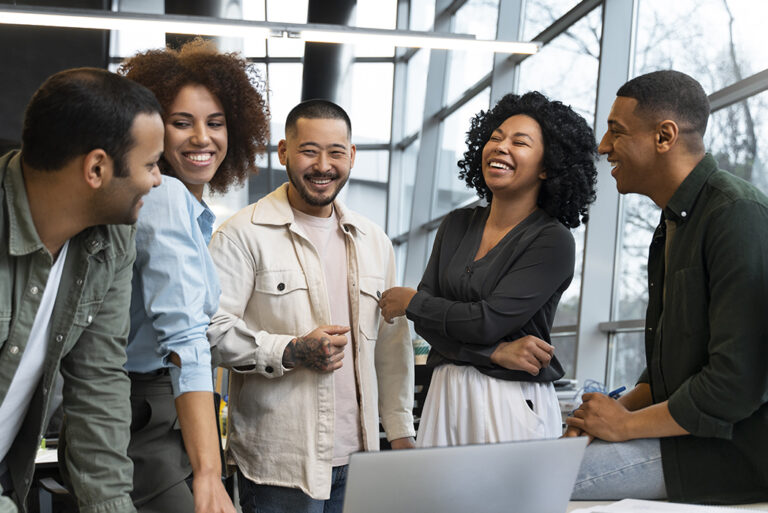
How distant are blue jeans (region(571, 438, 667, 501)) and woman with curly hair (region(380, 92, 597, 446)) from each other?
361 millimetres

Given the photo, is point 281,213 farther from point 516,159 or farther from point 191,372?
point 191,372

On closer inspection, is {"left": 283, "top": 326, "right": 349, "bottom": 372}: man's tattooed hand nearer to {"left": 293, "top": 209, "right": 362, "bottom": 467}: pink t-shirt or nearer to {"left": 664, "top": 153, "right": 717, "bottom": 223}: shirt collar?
{"left": 293, "top": 209, "right": 362, "bottom": 467}: pink t-shirt

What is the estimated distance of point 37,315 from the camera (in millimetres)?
1436

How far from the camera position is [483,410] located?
2.10 metres

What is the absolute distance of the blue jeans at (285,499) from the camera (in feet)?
7.33

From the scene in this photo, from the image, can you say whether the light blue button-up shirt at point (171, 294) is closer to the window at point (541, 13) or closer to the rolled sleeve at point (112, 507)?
the rolled sleeve at point (112, 507)

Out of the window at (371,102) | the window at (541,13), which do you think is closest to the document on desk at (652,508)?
the window at (541,13)

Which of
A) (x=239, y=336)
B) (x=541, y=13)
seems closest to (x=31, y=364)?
(x=239, y=336)

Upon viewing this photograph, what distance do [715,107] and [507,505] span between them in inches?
146

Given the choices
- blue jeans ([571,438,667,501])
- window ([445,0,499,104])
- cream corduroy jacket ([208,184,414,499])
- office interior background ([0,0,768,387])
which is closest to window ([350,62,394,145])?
office interior background ([0,0,768,387])

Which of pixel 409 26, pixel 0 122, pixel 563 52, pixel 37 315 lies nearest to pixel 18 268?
pixel 37 315

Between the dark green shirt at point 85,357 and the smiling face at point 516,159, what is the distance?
1.09 metres

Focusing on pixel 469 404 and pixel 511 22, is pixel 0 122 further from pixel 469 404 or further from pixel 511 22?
pixel 469 404

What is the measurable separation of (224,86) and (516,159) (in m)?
0.85
